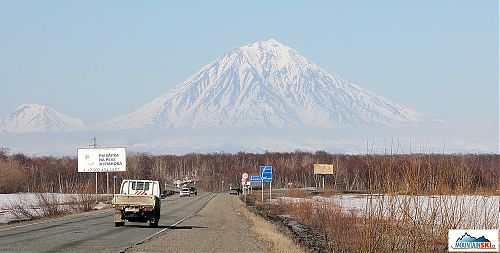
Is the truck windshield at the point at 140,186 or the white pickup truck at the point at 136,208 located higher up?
the truck windshield at the point at 140,186

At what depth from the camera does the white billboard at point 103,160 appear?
340 feet

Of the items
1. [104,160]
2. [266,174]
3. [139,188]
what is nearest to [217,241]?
[139,188]

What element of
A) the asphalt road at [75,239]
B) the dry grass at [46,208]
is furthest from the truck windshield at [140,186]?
the dry grass at [46,208]

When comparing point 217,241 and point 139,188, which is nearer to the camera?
point 217,241

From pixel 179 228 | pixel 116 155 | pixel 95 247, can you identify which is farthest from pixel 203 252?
pixel 116 155

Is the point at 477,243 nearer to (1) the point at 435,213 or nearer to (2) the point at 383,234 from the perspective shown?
(1) the point at 435,213

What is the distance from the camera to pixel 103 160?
10419cm

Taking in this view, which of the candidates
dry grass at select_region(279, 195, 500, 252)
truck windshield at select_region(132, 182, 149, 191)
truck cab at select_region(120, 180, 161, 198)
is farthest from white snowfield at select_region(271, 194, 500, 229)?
truck windshield at select_region(132, 182, 149, 191)

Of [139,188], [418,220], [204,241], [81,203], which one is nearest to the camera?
[418,220]

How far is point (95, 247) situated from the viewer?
26.9 metres

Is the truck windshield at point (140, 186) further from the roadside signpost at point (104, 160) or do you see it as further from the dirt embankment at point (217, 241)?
the roadside signpost at point (104, 160)

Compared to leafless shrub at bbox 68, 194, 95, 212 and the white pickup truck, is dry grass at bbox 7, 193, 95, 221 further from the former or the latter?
the white pickup truck

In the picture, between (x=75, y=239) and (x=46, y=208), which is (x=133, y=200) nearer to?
(x=75, y=239)

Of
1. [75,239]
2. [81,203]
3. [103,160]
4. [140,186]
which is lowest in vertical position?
[81,203]
